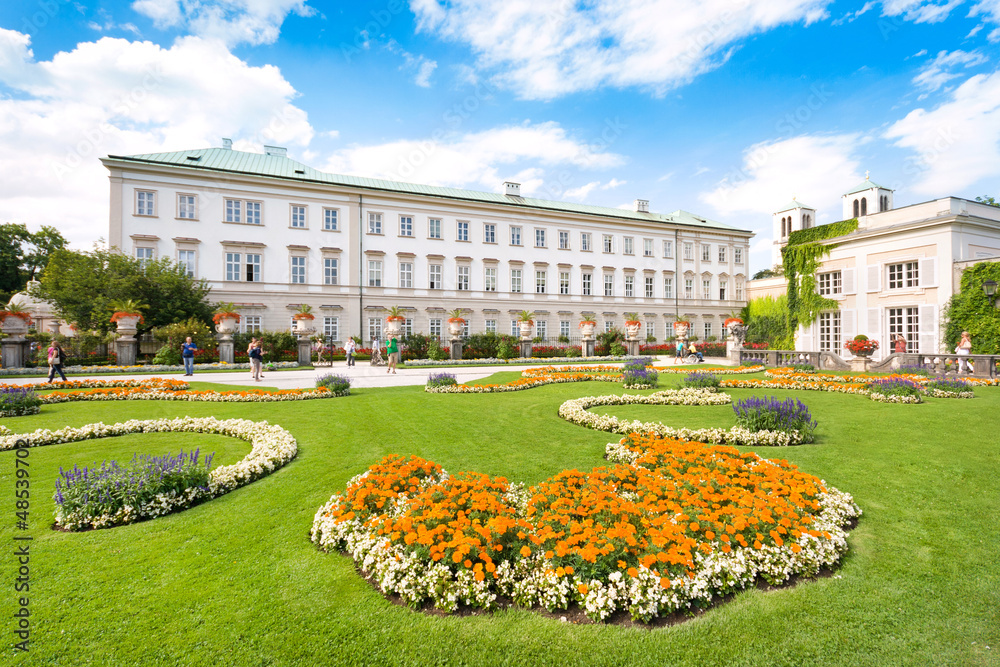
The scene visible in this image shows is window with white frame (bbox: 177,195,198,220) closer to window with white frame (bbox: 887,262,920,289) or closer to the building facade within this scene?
the building facade

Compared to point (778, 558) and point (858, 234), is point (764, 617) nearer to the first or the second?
point (778, 558)

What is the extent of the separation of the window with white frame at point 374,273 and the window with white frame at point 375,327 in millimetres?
2804

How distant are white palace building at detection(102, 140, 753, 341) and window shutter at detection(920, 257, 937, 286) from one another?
2107cm

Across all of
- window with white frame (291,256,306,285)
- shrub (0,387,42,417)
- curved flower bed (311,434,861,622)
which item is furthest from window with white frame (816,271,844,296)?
shrub (0,387,42,417)

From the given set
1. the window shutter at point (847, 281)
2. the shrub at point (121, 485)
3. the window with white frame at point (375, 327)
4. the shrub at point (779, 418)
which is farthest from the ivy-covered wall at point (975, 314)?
the window with white frame at point (375, 327)

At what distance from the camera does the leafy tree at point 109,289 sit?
2480 centimetres

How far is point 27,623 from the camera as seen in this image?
9.75ft

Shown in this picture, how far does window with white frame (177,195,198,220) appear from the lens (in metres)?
31.0

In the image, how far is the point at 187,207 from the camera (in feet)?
103

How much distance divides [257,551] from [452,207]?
37241mm

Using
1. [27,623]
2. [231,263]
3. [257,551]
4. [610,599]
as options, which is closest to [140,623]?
[27,623]

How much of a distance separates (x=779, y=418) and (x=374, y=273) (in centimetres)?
3247

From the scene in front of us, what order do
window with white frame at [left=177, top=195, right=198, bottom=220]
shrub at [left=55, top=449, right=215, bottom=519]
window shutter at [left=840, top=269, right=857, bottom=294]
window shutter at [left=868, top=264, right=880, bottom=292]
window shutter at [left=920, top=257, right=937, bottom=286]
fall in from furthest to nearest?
window with white frame at [left=177, top=195, right=198, bottom=220], window shutter at [left=840, top=269, right=857, bottom=294], window shutter at [left=868, top=264, right=880, bottom=292], window shutter at [left=920, top=257, right=937, bottom=286], shrub at [left=55, top=449, right=215, bottom=519]

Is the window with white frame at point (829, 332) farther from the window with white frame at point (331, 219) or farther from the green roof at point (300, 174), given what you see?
the window with white frame at point (331, 219)
